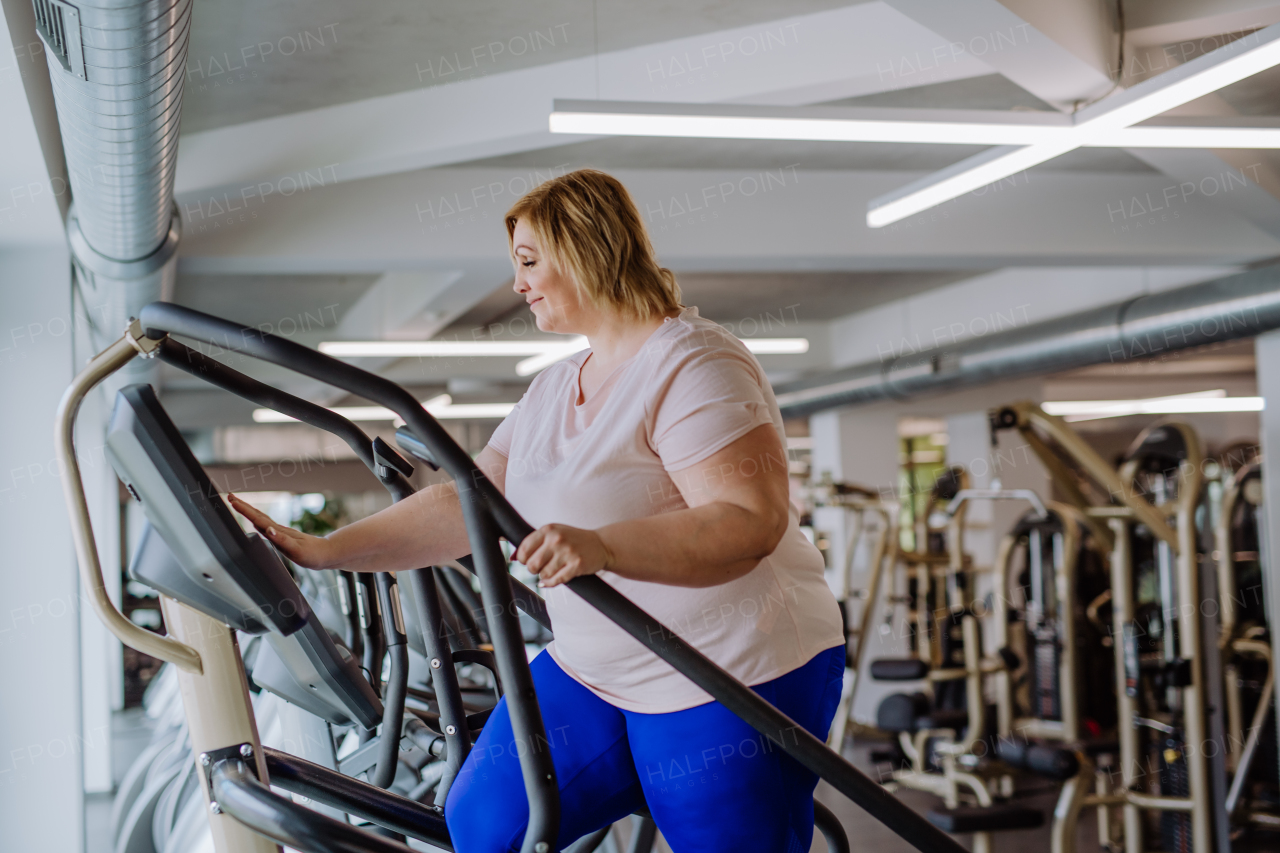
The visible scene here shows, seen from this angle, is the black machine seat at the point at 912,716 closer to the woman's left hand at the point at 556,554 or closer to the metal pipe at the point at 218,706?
the metal pipe at the point at 218,706

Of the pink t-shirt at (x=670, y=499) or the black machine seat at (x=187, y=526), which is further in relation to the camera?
the pink t-shirt at (x=670, y=499)

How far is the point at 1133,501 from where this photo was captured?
4.03 m

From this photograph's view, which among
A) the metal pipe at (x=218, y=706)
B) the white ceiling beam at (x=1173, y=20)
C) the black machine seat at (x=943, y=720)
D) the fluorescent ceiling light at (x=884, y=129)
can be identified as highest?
the white ceiling beam at (x=1173, y=20)

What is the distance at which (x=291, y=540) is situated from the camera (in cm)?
126

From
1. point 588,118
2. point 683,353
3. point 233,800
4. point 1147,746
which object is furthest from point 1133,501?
point 233,800

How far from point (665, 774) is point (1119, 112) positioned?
7.87ft

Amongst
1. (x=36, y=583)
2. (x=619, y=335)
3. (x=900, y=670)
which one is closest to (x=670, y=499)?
(x=619, y=335)

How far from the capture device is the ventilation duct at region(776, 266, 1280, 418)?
181 inches

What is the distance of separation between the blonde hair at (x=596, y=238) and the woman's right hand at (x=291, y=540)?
17.5 inches

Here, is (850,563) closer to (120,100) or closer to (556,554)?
(120,100)

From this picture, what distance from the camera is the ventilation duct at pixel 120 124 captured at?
6.33ft

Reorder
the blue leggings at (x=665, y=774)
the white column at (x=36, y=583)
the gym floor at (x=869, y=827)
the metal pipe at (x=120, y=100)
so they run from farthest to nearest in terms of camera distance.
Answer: the gym floor at (x=869, y=827) < the white column at (x=36, y=583) < the metal pipe at (x=120, y=100) < the blue leggings at (x=665, y=774)

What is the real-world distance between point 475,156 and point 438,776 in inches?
95.7

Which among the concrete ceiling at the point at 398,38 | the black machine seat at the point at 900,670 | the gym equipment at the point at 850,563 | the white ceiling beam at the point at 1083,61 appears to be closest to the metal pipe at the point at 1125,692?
the black machine seat at the point at 900,670
